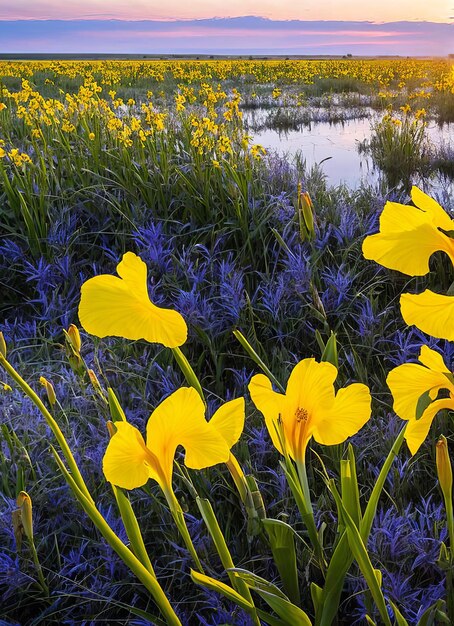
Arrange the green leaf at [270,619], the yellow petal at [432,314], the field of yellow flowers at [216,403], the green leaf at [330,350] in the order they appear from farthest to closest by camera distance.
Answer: the green leaf at [330,350] < the green leaf at [270,619] < the field of yellow flowers at [216,403] < the yellow petal at [432,314]

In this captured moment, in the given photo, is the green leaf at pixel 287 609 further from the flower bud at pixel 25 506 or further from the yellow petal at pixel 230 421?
the flower bud at pixel 25 506

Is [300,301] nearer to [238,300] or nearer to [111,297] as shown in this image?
[238,300]

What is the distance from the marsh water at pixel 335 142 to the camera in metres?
5.85

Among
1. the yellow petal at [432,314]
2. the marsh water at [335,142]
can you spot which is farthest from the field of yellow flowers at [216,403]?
the marsh water at [335,142]

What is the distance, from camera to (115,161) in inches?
150

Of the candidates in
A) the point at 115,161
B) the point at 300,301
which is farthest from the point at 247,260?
the point at 115,161

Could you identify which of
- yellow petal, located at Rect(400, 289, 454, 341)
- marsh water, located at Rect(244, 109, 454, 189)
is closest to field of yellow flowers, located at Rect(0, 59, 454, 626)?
yellow petal, located at Rect(400, 289, 454, 341)

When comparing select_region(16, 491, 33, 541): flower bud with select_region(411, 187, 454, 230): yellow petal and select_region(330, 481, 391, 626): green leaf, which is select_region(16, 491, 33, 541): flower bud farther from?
select_region(411, 187, 454, 230): yellow petal

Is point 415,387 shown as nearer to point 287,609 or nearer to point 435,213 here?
point 435,213

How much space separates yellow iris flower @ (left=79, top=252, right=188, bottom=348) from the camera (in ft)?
2.06

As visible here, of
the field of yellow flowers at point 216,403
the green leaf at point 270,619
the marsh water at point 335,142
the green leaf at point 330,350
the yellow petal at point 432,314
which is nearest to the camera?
the yellow petal at point 432,314

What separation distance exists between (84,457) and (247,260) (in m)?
1.64

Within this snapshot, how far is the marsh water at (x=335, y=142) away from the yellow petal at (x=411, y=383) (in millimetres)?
4145

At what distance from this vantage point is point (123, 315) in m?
0.64
